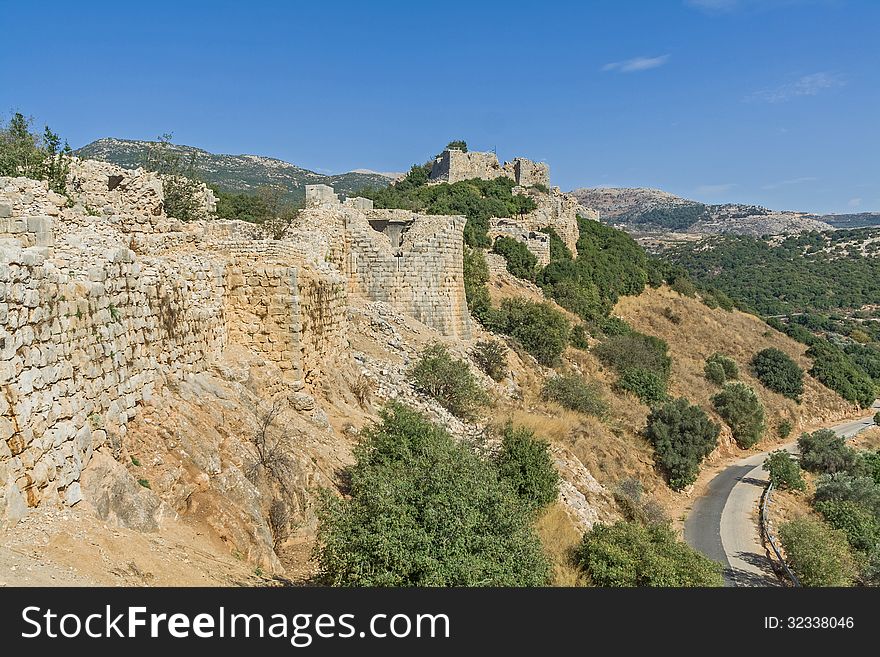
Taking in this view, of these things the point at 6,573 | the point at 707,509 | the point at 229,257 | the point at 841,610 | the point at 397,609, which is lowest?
the point at 707,509

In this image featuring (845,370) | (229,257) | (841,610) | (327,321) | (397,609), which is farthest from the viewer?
(845,370)

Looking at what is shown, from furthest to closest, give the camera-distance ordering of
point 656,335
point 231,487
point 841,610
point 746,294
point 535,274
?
point 746,294 < point 656,335 < point 535,274 < point 231,487 < point 841,610

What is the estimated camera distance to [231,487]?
6.30 metres

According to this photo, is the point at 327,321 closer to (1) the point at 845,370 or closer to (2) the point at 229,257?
(2) the point at 229,257

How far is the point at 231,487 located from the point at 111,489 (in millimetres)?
1275

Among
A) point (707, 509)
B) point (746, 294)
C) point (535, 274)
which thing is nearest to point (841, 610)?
point (707, 509)

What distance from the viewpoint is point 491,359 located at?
60.7ft

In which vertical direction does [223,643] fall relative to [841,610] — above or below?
above

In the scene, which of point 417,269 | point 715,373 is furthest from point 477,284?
point 715,373

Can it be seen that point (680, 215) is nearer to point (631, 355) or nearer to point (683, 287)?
point (683, 287)

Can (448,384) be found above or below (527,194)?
below

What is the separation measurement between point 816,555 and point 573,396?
7289 millimetres

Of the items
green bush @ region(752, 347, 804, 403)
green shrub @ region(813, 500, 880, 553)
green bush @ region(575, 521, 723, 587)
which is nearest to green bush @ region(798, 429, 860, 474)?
green shrub @ region(813, 500, 880, 553)

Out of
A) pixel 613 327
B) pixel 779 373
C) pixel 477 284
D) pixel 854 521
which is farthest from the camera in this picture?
pixel 779 373
